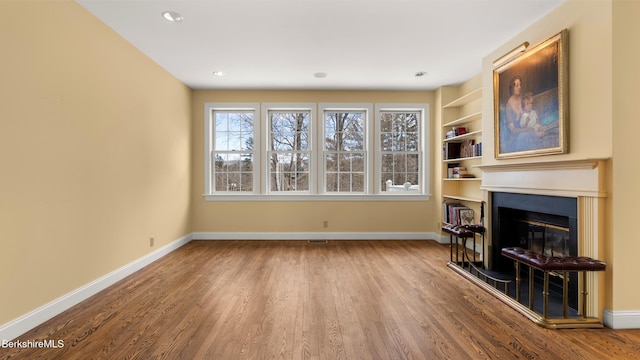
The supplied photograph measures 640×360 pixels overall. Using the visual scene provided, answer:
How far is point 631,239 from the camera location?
7.29 ft

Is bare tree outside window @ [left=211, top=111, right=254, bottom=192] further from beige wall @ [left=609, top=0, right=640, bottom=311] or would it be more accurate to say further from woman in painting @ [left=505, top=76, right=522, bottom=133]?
beige wall @ [left=609, top=0, right=640, bottom=311]

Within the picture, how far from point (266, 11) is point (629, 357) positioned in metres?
3.82

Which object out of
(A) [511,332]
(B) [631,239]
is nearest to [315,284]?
(A) [511,332]

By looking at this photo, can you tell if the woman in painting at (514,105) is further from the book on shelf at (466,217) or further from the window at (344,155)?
the window at (344,155)

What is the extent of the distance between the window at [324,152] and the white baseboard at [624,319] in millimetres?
3265

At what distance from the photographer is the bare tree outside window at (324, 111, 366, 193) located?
546 cm

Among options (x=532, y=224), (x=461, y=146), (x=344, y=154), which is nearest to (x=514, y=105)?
(x=532, y=224)

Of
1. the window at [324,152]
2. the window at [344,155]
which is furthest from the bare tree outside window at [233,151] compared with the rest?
the window at [344,155]

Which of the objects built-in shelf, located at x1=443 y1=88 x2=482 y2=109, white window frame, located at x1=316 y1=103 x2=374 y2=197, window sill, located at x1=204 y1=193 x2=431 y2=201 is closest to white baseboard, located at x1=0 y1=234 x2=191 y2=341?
window sill, located at x1=204 y1=193 x2=431 y2=201

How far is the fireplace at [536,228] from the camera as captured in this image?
8.24 ft

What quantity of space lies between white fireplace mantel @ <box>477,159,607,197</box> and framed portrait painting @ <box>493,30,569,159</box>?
15 cm

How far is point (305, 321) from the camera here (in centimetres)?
232

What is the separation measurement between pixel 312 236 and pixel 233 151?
2155 mm

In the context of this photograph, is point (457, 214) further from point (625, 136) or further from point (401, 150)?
point (625, 136)
